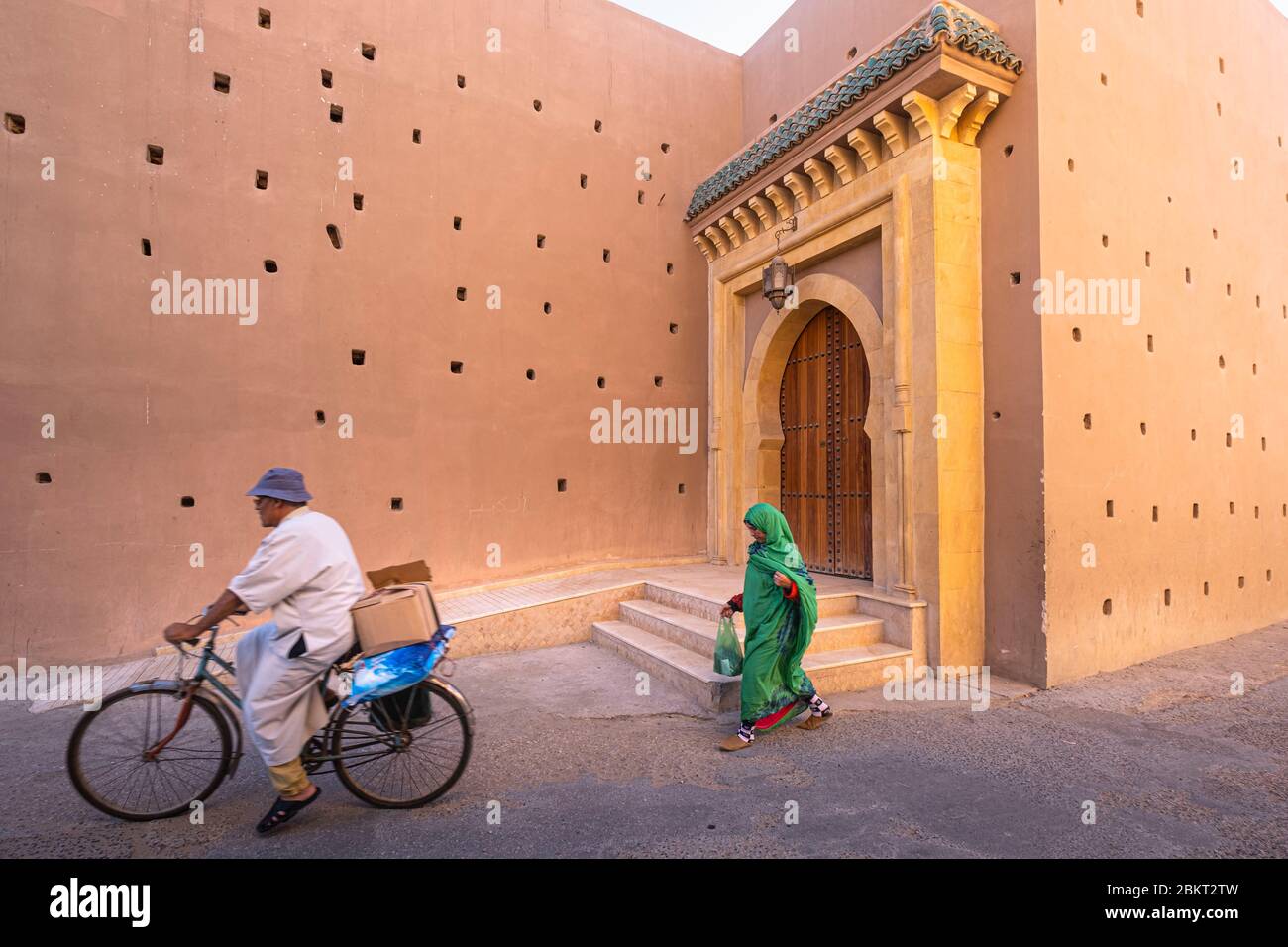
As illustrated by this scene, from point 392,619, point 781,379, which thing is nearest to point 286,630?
point 392,619

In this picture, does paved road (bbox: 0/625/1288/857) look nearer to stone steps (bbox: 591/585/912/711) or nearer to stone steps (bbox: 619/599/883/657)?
stone steps (bbox: 591/585/912/711)

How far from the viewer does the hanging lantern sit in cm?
729

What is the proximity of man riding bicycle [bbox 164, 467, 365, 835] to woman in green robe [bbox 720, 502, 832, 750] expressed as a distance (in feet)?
7.83

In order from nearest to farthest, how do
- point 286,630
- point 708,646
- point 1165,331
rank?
point 286,630
point 708,646
point 1165,331

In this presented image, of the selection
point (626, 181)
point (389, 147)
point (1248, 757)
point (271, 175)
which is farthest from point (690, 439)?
point (1248, 757)

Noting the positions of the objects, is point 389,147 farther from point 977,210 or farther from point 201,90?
point 977,210

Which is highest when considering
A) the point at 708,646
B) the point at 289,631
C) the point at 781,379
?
the point at 781,379

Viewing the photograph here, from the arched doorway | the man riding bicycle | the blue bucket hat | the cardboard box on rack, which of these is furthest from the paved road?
the arched doorway

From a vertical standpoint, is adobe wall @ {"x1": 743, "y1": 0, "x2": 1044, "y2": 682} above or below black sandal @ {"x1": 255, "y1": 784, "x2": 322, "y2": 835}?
above

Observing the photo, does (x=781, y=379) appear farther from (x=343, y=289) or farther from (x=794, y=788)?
(x=794, y=788)

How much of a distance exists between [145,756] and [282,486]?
145 centimetres

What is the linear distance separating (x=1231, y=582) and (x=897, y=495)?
170 inches

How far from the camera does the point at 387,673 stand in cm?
324

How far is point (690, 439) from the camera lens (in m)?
9.51
